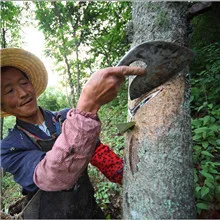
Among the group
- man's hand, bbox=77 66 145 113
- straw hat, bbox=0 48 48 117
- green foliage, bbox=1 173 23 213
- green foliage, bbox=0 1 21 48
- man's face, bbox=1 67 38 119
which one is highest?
green foliage, bbox=0 1 21 48

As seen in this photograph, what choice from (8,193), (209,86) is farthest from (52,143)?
(8,193)

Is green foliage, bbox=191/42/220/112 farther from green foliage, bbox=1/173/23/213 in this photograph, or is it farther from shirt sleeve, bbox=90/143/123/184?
green foliage, bbox=1/173/23/213

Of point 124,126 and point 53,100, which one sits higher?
point 53,100

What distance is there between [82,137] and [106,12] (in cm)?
565

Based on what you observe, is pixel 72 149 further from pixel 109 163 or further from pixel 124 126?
pixel 109 163

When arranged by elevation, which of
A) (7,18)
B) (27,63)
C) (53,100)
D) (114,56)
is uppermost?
(53,100)

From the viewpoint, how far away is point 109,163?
183 centimetres

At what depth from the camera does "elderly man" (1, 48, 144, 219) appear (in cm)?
108

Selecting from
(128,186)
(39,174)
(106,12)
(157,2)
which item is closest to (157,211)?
(128,186)

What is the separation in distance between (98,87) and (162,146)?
508 mm

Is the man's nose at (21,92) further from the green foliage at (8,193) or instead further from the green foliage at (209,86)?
the green foliage at (8,193)

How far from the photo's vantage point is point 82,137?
1065 millimetres

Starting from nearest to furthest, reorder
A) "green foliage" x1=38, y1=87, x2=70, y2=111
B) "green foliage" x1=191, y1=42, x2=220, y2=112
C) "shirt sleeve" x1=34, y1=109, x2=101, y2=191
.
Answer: "shirt sleeve" x1=34, y1=109, x2=101, y2=191, "green foliage" x1=191, y1=42, x2=220, y2=112, "green foliage" x1=38, y1=87, x2=70, y2=111

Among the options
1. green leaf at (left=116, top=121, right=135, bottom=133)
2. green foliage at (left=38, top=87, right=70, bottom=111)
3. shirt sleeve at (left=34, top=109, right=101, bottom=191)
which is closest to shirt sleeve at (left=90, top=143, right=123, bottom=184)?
green leaf at (left=116, top=121, right=135, bottom=133)
